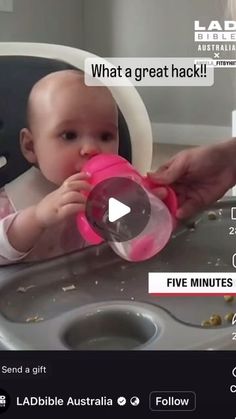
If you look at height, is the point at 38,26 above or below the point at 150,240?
above

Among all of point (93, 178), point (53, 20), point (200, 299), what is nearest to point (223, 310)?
point (200, 299)

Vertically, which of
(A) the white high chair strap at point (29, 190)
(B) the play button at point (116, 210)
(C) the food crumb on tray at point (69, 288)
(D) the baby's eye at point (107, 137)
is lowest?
(C) the food crumb on tray at point (69, 288)

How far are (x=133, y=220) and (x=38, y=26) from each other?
15 centimetres

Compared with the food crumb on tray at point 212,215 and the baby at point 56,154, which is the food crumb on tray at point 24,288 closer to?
the baby at point 56,154

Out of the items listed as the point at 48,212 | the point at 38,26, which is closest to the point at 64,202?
the point at 48,212

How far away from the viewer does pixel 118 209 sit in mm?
471

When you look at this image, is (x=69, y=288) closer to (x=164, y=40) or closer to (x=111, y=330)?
(x=111, y=330)

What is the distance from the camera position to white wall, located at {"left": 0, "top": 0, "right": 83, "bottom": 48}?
471mm

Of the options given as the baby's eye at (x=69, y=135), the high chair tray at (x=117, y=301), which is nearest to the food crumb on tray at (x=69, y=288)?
the high chair tray at (x=117, y=301)

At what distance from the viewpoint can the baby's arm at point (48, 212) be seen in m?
0.47
